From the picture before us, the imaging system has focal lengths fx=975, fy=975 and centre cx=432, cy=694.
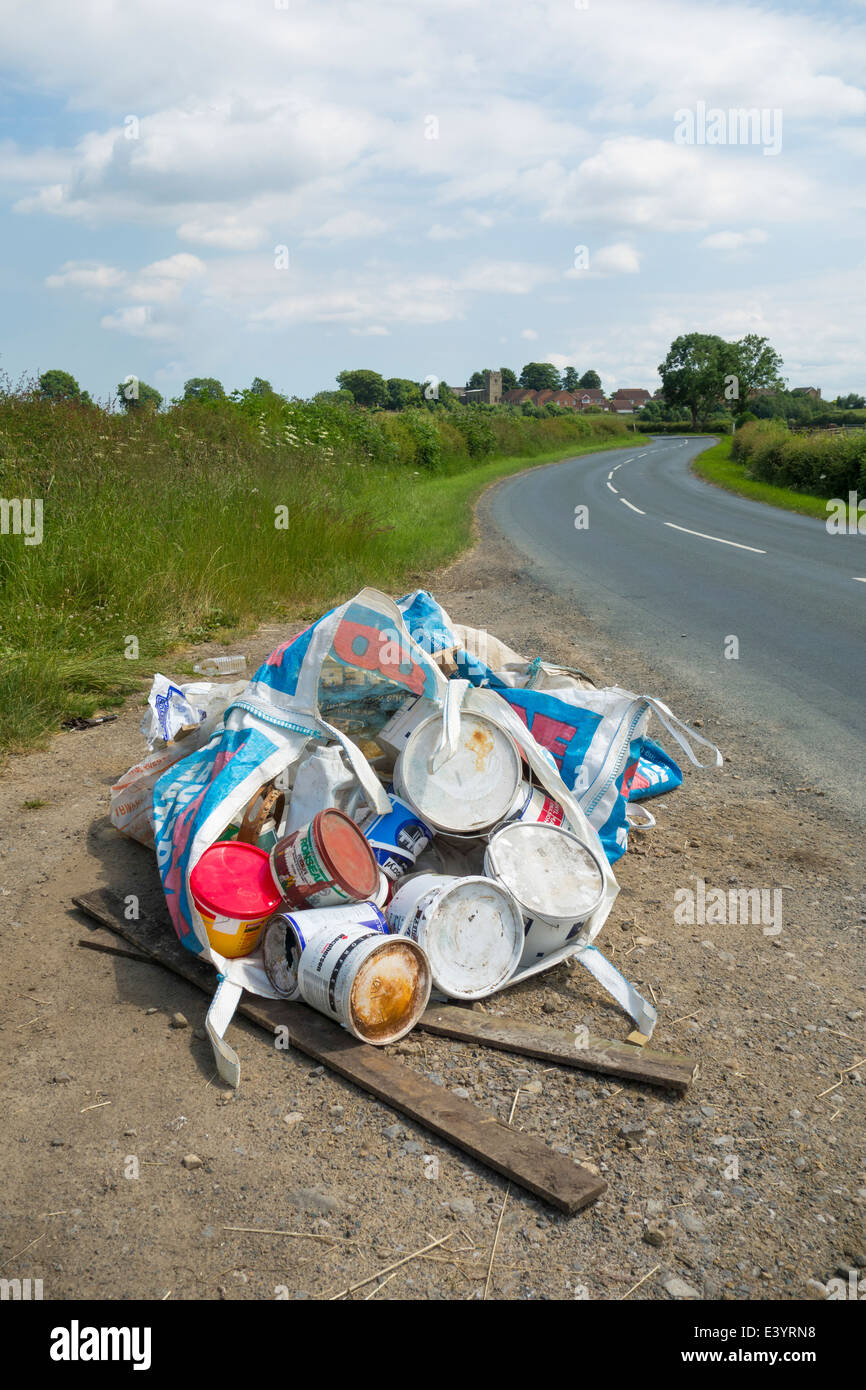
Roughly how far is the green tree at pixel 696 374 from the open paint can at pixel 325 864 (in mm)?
94332

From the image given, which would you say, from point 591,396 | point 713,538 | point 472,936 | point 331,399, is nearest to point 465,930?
point 472,936

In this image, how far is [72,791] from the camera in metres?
4.84

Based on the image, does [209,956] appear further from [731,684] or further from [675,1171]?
[731,684]

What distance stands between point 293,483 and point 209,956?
890 cm

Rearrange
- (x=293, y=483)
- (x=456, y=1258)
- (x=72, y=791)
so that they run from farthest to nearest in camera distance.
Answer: (x=293, y=483) → (x=72, y=791) → (x=456, y=1258)

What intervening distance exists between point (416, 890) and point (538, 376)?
5773 inches

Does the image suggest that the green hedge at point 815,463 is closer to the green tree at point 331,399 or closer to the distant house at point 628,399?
the green tree at point 331,399

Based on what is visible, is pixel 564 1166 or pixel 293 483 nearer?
pixel 564 1166

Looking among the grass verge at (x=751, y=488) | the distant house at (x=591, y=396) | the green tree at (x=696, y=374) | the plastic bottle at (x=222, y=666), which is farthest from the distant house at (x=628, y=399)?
the plastic bottle at (x=222, y=666)

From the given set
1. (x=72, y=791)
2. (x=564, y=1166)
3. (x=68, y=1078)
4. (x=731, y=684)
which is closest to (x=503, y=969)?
(x=564, y=1166)

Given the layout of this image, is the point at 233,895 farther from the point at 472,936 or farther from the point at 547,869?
the point at 547,869

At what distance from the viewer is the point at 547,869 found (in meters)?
3.31

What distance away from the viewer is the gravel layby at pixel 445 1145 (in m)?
2.07

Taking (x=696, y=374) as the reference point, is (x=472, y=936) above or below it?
below
